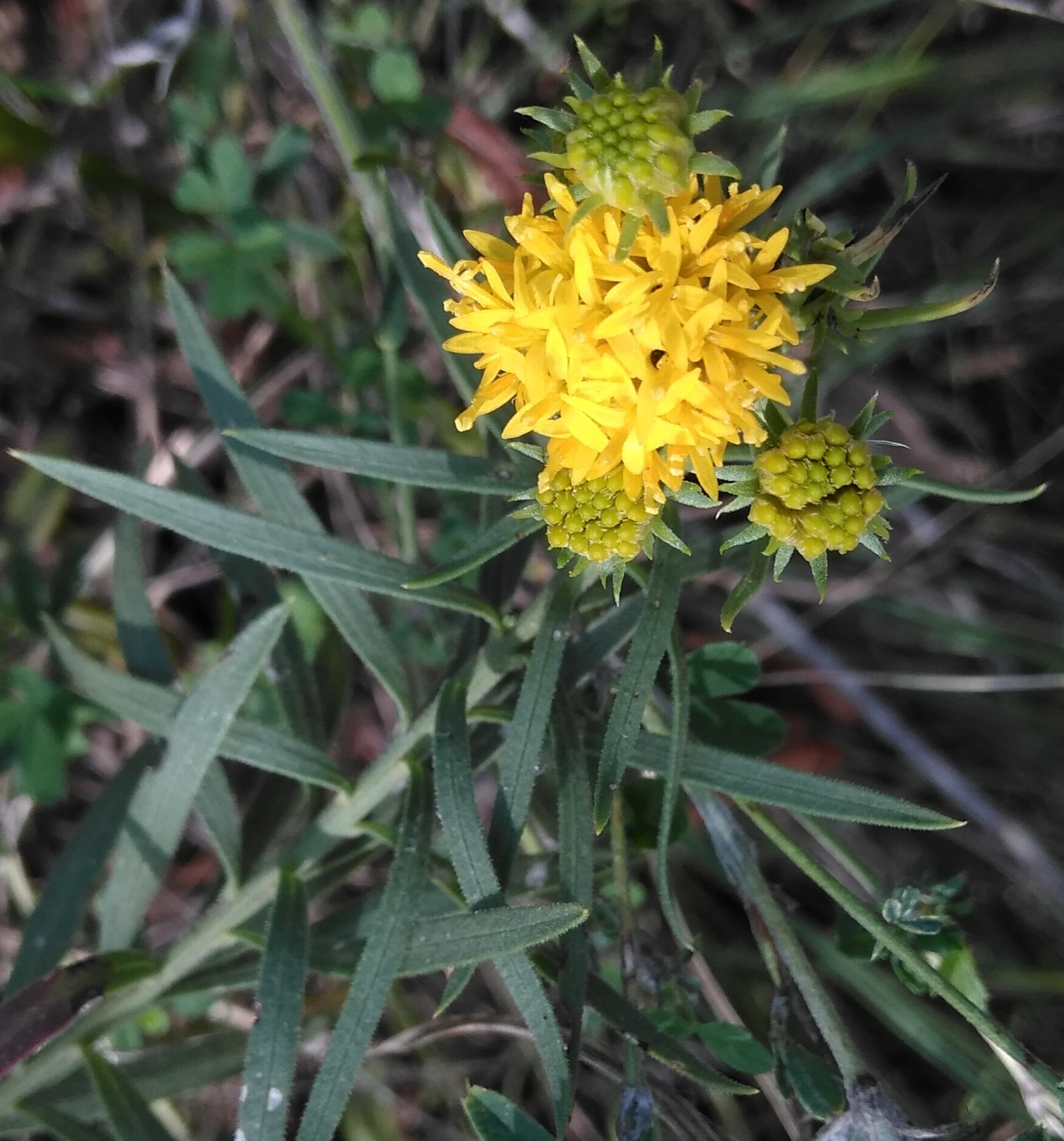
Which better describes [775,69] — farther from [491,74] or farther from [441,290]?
[441,290]

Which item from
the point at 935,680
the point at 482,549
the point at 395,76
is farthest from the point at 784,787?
the point at 395,76

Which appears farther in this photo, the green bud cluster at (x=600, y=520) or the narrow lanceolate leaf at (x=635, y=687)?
the narrow lanceolate leaf at (x=635, y=687)

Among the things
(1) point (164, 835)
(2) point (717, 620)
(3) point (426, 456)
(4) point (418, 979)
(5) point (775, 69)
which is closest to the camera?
(3) point (426, 456)

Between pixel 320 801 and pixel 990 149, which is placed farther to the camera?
pixel 990 149

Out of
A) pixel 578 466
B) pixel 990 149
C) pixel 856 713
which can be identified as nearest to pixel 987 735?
pixel 856 713

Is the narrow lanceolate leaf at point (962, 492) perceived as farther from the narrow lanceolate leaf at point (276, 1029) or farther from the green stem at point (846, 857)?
the narrow lanceolate leaf at point (276, 1029)

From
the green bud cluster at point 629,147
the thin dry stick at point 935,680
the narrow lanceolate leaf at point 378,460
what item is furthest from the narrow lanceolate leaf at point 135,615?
the thin dry stick at point 935,680

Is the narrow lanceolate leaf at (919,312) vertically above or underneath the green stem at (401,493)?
above
